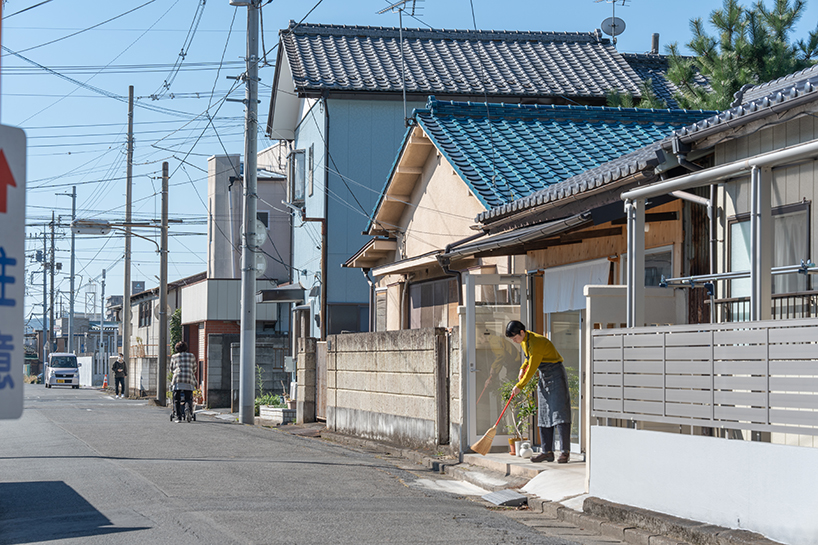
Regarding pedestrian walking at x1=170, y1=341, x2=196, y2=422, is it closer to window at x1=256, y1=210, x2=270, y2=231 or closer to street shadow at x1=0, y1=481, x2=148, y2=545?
street shadow at x1=0, y1=481, x2=148, y2=545

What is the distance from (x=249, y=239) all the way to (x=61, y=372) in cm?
3977

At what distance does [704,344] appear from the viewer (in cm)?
785

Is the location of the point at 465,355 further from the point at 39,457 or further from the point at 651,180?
the point at 39,457

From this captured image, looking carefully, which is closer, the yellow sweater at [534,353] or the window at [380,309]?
the yellow sweater at [534,353]

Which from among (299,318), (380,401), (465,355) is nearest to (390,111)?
(299,318)

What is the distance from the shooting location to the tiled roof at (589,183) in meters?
9.87

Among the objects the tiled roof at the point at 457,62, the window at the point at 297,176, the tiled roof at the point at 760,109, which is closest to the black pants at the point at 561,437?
the tiled roof at the point at 760,109

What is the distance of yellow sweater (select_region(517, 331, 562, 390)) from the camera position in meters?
11.4

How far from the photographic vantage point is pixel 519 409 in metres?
12.8

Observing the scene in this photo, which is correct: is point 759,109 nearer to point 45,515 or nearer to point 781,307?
point 781,307

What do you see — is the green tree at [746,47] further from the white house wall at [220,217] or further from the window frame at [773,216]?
the white house wall at [220,217]

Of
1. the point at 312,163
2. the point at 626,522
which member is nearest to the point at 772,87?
the point at 626,522

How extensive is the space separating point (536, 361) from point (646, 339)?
9.85 feet

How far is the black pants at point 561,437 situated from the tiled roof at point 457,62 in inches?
570
